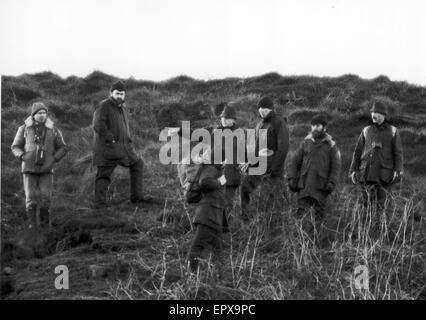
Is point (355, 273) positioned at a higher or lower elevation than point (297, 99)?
lower

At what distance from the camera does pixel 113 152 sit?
1109 cm

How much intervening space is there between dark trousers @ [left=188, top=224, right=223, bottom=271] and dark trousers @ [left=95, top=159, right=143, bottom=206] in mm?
3217

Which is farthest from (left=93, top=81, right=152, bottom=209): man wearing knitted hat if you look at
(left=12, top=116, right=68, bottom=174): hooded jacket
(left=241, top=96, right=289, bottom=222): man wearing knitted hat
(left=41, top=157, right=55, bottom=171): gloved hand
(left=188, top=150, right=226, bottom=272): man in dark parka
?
(left=188, top=150, right=226, bottom=272): man in dark parka

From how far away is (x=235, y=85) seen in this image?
2203cm

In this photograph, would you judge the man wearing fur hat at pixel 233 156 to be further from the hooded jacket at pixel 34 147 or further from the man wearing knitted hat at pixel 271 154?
the hooded jacket at pixel 34 147

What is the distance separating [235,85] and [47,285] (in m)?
14.0

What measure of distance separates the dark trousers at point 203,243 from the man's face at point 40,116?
341 centimetres

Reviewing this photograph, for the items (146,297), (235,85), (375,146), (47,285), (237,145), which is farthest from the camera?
(235,85)

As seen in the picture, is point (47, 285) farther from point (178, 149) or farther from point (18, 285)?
point (178, 149)

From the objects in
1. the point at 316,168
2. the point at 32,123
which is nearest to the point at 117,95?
the point at 32,123

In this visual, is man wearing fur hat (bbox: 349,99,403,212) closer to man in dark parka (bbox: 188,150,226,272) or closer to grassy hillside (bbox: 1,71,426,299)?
grassy hillside (bbox: 1,71,426,299)

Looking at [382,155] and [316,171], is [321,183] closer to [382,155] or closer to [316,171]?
[316,171]
